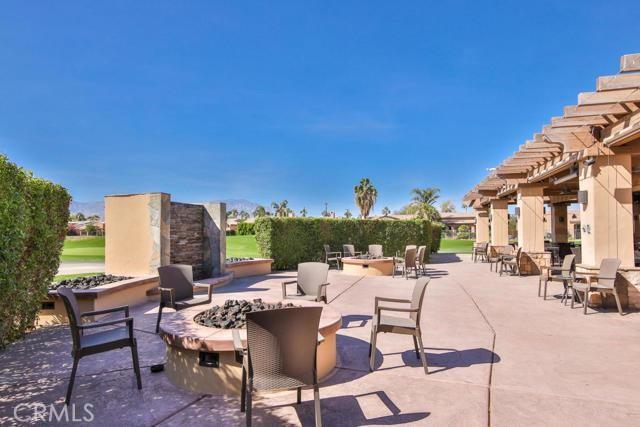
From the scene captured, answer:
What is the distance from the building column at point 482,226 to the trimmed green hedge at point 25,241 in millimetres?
21996

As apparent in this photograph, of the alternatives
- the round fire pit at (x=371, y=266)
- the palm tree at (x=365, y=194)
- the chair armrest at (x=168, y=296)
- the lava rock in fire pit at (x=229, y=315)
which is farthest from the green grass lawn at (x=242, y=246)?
the palm tree at (x=365, y=194)

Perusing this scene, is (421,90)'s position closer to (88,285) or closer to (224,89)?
(224,89)

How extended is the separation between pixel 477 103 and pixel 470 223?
27.1 meters

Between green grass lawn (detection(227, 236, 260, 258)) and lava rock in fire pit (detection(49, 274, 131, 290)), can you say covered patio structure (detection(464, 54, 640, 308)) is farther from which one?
green grass lawn (detection(227, 236, 260, 258))

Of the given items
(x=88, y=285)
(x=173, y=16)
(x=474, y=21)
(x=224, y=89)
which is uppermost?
(x=224, y=89)

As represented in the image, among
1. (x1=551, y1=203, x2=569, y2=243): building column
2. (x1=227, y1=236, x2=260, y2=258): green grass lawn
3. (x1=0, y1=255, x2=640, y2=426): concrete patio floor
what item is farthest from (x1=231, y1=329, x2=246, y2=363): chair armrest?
(x1=551, y1=203, x2=569, y2=243): building column

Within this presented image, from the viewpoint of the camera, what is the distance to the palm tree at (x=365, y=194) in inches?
1554

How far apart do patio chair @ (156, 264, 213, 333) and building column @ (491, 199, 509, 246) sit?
13965mm

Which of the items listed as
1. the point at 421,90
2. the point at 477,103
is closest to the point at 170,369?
the point at 421,90

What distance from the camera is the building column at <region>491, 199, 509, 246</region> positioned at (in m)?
14.8

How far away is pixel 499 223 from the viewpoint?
593 inches

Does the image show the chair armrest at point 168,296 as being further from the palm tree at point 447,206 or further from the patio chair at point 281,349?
the palm tree at point 447,206

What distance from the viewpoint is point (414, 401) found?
2727 mm

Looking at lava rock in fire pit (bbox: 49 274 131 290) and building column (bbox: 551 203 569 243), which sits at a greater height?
building column (bbox: 551 203 569 243)
